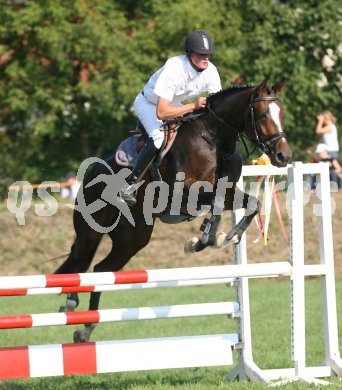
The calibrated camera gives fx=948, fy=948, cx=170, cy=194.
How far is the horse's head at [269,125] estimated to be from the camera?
671 centimetres

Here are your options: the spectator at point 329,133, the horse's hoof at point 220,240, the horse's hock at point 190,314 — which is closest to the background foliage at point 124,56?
the spectator at point 329,133

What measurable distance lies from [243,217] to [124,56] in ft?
43.8

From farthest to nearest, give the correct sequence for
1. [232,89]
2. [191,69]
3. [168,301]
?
[168,301], [232,89], [191,69]

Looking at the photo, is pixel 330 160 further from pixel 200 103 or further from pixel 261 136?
pixel 261 136

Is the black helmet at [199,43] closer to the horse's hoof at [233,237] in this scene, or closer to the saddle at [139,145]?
the saddle at [139,145]

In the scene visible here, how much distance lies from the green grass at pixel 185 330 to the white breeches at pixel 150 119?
1860mm

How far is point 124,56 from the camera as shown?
20047mm

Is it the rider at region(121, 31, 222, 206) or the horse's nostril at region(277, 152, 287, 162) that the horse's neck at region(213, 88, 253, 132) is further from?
the horse's nostril at region(277, 152, 287, 162)

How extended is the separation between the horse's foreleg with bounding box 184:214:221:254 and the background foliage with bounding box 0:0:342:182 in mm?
12457

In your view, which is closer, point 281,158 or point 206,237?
point 281,158

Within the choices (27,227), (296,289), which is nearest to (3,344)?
(296,289)

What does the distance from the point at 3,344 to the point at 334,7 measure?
44.9 feet

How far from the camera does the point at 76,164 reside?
21922 millimetres

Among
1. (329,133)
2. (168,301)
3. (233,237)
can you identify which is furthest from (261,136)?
(329,133)
